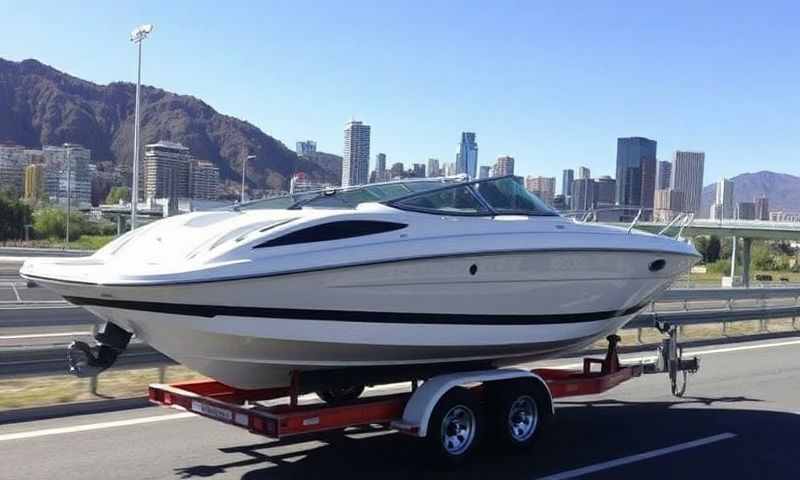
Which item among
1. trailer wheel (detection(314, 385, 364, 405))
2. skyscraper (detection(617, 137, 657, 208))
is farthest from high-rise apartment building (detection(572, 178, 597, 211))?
trailer wheel (detection(314, 385, 364, 405))

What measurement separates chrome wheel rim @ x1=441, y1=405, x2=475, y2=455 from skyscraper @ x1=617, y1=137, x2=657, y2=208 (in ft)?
19.9

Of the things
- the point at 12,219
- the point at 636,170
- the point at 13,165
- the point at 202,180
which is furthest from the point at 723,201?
the point at 13,165

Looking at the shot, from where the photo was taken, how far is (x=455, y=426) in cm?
662

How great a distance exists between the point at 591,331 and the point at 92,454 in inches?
183

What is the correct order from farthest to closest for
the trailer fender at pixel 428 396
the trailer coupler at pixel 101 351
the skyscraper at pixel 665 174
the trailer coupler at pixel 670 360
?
the skyscraper at pixel 665 174 → the trailer coupler at pixel 670 360 → the trailer coupler at pixel 101 351 → the trailer fender at pixel 428 396

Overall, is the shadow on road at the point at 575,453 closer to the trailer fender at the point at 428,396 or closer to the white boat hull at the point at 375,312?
the trailer fender at the point at 428,396

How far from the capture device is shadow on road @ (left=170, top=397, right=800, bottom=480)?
6.46 meters

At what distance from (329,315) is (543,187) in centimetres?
373

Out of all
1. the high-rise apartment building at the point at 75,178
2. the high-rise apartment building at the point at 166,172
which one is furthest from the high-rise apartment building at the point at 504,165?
the high-rise apartment building at the point at 75,178

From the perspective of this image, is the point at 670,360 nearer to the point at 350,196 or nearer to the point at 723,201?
the point at 350,196

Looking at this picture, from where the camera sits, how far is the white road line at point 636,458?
6445 millimetres

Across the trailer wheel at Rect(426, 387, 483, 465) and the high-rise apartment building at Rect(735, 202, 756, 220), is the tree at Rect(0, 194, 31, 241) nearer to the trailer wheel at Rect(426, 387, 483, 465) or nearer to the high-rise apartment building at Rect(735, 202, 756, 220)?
the high-rise apartment building at Rect(735, 202, 756, 220)

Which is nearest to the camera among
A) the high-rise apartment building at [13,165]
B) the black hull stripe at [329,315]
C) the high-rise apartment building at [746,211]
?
the black hull stripe at [329,315]

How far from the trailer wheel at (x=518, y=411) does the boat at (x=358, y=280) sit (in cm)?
40
